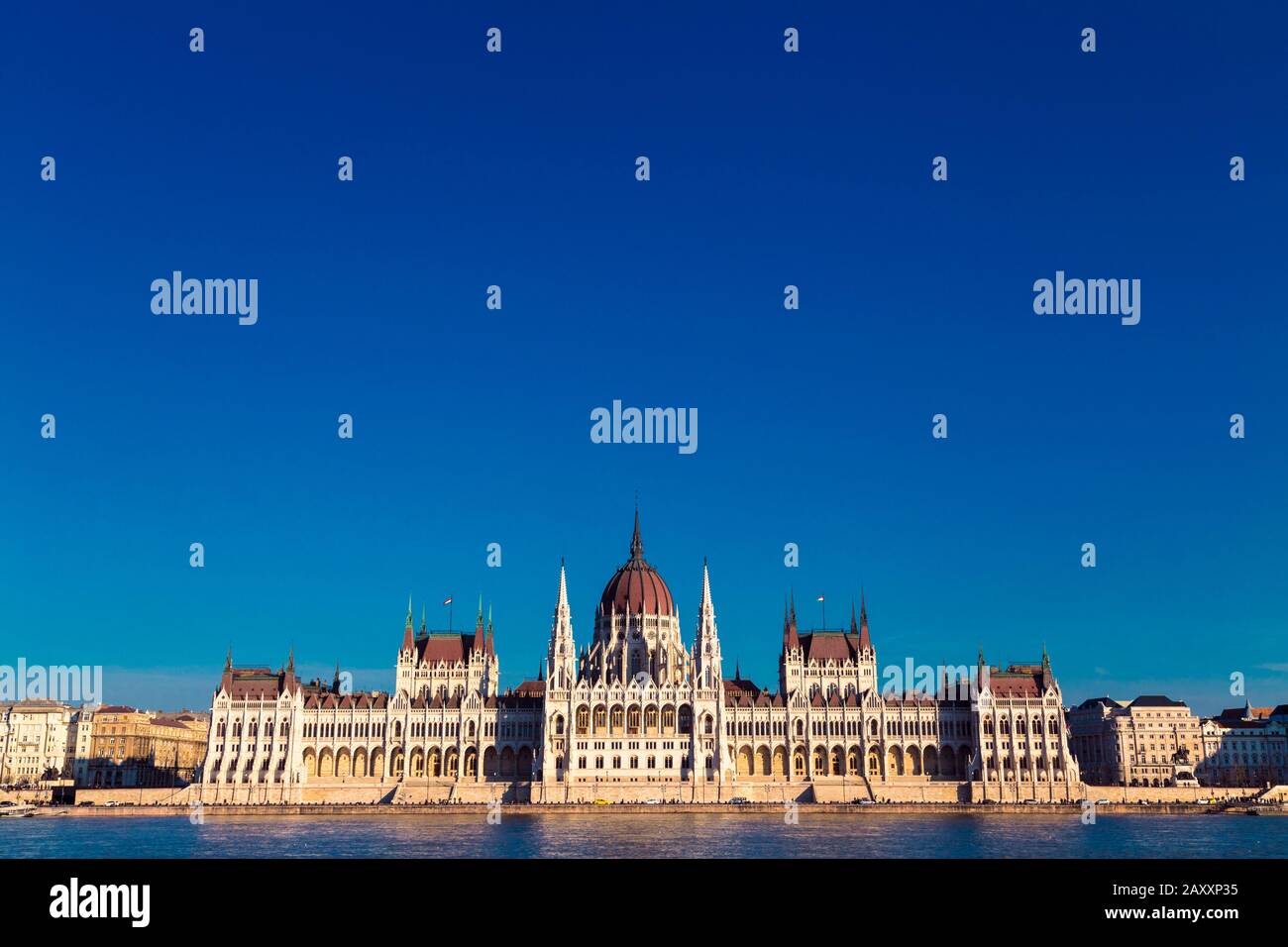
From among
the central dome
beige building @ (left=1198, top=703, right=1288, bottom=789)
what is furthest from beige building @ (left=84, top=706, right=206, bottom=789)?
beige building @ (left=1198, top=703, right=1288, bottom=789)

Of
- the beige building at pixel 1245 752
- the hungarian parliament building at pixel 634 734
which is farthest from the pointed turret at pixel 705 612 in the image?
the beige building at pixel 1245 752

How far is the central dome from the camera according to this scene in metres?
150

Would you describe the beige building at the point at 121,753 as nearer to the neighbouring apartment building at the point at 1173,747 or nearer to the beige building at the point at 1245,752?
the neighbouring apartment building at the point at 1173,747

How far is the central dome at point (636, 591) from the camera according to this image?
149875mm

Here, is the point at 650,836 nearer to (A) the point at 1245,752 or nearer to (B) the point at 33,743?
(A) the point at 1245,752

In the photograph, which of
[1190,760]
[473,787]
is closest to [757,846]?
[473,787]

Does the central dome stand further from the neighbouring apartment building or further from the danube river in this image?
the neighbouring apartment building

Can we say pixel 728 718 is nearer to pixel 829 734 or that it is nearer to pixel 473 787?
pixel 829 734

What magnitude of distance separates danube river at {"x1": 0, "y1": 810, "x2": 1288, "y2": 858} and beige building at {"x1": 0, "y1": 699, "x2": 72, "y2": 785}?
6768 centimetres

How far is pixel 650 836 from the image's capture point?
87.9 metres

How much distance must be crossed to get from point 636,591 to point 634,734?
20.0 m
